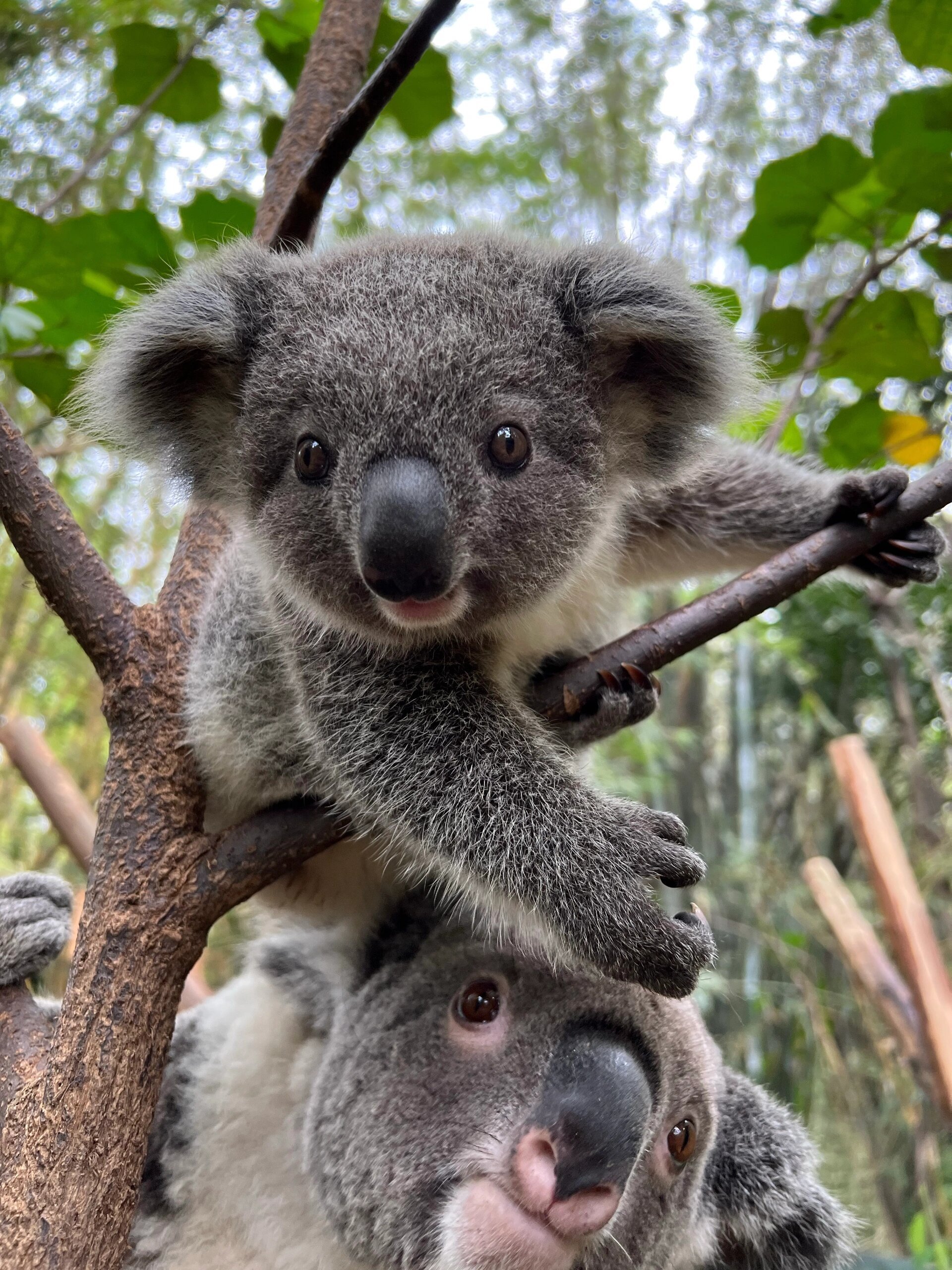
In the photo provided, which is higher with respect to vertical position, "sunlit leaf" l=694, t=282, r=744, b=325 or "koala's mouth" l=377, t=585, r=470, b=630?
"sunlit leaf" l=694, t=282, r=744, b=325

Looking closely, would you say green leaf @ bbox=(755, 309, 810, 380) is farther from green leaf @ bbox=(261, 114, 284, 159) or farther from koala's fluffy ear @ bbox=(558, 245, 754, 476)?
green leaf @ bbox=(261, 114, 284, 159)

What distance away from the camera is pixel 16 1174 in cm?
118

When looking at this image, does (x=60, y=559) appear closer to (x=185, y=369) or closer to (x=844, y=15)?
(x=185, y=369)

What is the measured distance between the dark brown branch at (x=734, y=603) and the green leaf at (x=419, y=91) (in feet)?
4.07

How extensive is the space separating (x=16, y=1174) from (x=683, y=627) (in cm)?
104

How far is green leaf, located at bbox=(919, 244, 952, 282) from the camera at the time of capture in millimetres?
1958

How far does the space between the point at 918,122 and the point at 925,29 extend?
0.14 metres

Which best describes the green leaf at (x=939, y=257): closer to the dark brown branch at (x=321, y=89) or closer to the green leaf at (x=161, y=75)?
the dark brown branch at (x=321, y=89)

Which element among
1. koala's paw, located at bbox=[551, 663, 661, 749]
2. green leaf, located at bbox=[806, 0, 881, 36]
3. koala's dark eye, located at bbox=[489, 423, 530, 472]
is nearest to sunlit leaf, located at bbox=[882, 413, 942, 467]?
green leaf, located at bbox=[806, 0, 881, 36]

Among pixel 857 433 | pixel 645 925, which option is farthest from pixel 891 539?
pixel 645 925

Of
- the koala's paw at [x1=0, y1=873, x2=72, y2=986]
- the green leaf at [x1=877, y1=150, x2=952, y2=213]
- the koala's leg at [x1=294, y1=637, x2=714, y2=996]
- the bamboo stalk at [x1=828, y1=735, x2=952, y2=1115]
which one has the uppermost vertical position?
the green leaf at [x1=877, y1=150, x2=952, y2=213]

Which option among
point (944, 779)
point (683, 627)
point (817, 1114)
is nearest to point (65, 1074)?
point (683, 627)

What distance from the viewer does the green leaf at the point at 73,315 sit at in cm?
184

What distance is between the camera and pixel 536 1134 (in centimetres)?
126
